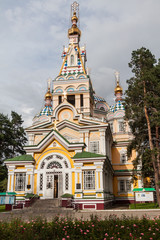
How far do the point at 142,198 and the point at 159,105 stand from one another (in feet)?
23.8

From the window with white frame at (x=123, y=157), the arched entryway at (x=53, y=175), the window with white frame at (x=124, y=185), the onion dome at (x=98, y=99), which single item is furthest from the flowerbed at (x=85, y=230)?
the onion dome at (x=98, y=99)

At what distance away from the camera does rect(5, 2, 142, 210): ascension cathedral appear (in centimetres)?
1886

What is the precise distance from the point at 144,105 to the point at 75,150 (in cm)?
670

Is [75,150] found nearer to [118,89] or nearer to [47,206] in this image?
[47,206]

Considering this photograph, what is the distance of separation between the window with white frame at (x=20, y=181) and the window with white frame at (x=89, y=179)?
5172 millimetres

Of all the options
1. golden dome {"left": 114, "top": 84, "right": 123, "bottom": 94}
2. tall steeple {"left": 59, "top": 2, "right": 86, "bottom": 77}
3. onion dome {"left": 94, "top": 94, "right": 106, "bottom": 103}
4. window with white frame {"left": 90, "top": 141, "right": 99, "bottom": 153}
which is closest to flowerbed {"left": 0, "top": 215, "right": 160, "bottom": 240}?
window with white frame {"left": 90, "top": 141, "right": 99, "bottom": 153}

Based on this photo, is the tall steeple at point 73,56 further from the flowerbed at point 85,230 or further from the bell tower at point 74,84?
the flowerbed at point 85,230

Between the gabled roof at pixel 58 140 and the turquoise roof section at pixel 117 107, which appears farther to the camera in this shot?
the turquoise roof section at pixel 117 107

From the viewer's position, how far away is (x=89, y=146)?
2477 centimetres

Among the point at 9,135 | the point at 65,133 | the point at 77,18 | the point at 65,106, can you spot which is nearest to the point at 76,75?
the point at 65,106

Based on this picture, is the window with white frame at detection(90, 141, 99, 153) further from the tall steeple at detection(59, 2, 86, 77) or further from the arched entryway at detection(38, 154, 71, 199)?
the tall steeple at detection(59, 2, 86, 77)

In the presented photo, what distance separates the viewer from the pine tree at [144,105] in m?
19.2

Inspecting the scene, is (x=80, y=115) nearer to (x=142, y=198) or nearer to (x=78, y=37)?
(x=142, y=198)

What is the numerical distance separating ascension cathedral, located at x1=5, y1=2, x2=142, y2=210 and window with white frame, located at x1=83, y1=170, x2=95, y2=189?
2.9 inches
